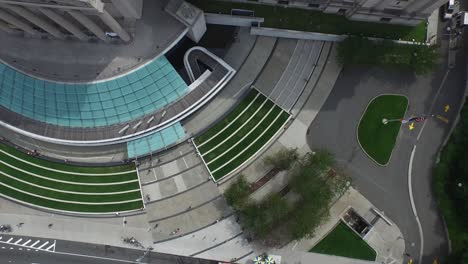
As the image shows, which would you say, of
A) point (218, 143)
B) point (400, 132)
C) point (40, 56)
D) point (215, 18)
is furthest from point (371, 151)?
point (40, 56)

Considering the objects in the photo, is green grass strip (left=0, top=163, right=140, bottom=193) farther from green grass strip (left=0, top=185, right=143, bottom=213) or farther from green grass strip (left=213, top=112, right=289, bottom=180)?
green grass strip (left=213, top=112, right=289, bottom=180)

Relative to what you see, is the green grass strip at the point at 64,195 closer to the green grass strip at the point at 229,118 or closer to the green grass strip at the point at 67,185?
the green grass strip at the point at 67,185

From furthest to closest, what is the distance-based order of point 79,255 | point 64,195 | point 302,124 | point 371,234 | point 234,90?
point 302,124 → point 234,90 → point 371,234 → point 79,255 → point 64,195

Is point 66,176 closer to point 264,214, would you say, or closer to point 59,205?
point 59,205

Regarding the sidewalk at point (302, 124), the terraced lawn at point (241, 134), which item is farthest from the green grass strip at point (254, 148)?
the sidewalk at point (302, 124)

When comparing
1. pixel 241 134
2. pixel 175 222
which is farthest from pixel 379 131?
pixel 175 222

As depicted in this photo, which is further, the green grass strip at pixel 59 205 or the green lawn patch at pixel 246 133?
the green lawn patch at pixel 246 133
